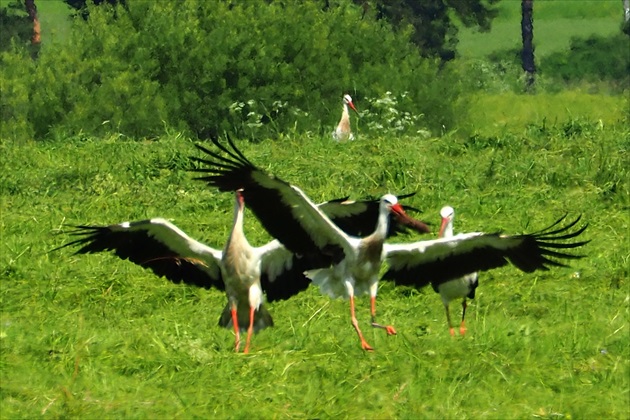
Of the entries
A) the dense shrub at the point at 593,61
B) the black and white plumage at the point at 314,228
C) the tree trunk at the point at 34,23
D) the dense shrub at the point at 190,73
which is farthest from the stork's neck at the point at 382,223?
the dense shrub at the point at 593,61

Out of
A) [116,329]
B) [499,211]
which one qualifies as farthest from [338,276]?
[499,211]

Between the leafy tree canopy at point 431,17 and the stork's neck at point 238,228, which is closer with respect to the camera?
the stork's neck at point 238,228

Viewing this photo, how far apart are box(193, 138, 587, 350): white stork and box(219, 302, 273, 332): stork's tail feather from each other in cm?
39

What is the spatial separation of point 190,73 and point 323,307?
14.7 m

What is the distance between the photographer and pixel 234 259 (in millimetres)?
7875

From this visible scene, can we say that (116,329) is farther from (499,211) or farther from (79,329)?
(499,211)

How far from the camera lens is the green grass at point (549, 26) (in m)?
44.2

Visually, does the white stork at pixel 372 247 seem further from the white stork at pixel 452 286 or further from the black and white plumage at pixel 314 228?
Answer: the white stork at pixel 452 286

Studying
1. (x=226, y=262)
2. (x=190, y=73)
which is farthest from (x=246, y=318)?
(x=190, y=73)

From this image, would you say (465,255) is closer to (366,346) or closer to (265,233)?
(366,346)

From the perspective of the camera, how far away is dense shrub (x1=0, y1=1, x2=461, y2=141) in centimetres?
2200

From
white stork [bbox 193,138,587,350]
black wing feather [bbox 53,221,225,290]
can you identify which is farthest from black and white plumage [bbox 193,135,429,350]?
black wing feather [bbox 53,221,225,290]

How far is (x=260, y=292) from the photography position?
26.1 feet

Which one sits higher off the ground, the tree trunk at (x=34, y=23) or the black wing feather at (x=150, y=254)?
the black wing feather at (x=150, y=254)
